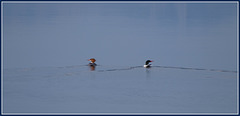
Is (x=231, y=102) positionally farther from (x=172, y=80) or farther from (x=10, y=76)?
(x=10, y=76)

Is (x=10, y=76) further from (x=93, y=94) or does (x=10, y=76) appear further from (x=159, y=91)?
(x=159, y=91)

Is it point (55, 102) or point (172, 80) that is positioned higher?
point (172, 80)

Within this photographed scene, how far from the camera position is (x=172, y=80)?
10.7 metres

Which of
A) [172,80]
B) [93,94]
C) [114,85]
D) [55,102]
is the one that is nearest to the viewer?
[55,102]

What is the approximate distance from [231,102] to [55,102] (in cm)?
389

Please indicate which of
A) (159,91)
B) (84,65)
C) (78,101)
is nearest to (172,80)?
(159,91)

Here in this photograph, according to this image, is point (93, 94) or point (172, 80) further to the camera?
point (172, 80)

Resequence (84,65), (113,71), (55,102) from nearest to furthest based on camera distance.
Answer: (55,102), (113,71), (84,65)


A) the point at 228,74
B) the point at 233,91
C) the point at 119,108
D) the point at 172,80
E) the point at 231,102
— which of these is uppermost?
the point at 228,74

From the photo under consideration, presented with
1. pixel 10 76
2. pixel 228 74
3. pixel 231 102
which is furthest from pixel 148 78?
pixel 10 76

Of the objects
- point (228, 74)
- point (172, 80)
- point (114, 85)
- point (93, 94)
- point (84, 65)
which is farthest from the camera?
point (84, 65)

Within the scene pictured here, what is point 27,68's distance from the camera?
42.1ft

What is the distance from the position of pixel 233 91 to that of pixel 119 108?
335 cm

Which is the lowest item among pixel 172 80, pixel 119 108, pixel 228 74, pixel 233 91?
pixel 119 108
